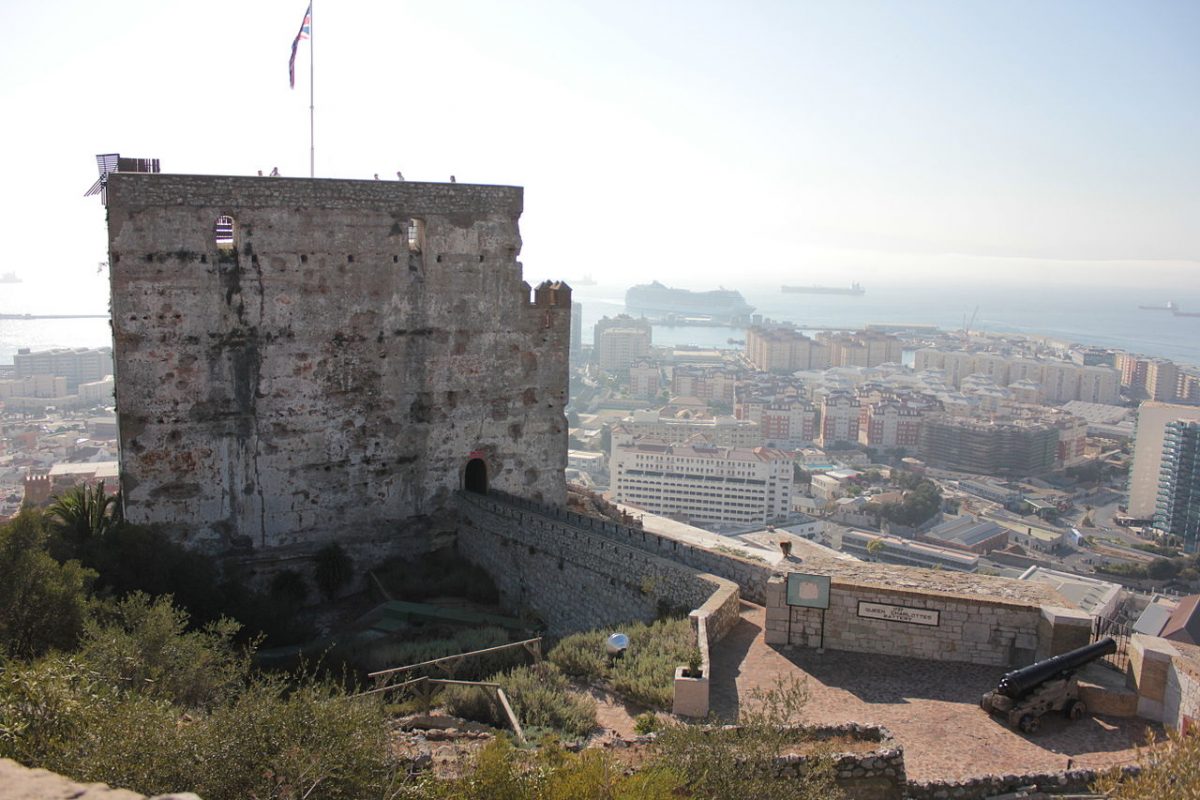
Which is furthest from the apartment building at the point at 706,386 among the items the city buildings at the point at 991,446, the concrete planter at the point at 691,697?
the concrete planter at the point at 691,697

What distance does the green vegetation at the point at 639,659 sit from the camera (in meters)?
10.4

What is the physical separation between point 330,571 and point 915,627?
10712 millimetres

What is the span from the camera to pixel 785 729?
8.44 metres

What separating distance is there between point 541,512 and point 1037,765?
9.85m

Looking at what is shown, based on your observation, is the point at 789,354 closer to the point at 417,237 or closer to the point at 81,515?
the point at 417,237

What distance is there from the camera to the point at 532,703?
33.8 ft

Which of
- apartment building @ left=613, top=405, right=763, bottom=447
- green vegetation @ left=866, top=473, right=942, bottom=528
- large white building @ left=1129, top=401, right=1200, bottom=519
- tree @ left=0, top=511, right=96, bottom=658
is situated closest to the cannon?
tree @ left=0, top=511, right=96, bottom=658

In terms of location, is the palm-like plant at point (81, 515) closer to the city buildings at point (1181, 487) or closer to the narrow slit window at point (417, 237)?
the narrow slit window at point (417, 237)

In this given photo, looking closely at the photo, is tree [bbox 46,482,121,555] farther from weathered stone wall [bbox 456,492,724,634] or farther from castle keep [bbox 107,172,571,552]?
weathered stone wall [bbox 456,492,724,634]

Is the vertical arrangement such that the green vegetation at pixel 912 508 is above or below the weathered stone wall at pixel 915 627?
below

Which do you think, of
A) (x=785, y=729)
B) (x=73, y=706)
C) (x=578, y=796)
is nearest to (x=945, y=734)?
(x=785, y=729)

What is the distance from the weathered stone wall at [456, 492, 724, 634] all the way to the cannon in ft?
13.0

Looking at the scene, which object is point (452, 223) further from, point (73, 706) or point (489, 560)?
point (73, 706)

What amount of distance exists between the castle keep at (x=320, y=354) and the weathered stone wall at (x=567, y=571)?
150 centimetres
